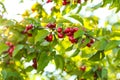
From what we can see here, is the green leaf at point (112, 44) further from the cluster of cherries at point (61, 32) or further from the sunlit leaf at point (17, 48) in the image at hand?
the sunlit leaf at point (17, 48)

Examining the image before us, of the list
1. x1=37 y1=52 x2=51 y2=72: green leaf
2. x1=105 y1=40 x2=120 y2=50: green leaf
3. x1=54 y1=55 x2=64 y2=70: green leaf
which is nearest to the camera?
x1=105 y1=40 x2=120 y2=50: green leaf

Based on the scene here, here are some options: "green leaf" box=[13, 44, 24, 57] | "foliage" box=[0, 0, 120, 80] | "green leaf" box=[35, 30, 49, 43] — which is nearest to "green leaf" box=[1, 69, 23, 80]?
"foliage" box=[0, 0, 120, 80]

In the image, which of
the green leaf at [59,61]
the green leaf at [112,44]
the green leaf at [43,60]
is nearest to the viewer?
the green leaf at [112,44]

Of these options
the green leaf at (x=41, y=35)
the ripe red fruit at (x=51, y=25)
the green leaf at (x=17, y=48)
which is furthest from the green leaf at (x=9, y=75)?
the ripe red fruit at (x=51, y=25)

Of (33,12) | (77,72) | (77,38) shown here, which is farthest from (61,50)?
(33,12)

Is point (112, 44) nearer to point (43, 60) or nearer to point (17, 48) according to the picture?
point (43, 60)

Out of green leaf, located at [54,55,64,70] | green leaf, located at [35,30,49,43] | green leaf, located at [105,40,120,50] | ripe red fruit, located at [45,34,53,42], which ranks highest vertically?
ripe red fruit, located at [45,34,53,42]

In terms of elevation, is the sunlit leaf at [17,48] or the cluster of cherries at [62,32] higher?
the cluster of cherries at [62,32]

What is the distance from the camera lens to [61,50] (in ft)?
7.80

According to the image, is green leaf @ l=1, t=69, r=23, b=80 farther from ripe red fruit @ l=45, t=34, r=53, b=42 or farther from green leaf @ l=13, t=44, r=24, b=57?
ripe red fruit @ l=45, t=34, r=53, b=42

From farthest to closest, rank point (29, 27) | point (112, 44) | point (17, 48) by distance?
1. point (29, 27)
2. point (17, 48)
3. point (112, 44)

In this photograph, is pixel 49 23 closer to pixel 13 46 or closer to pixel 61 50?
pixel 13 46

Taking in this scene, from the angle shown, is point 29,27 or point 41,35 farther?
point 29,27

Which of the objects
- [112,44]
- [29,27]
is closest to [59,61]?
[29,27]
